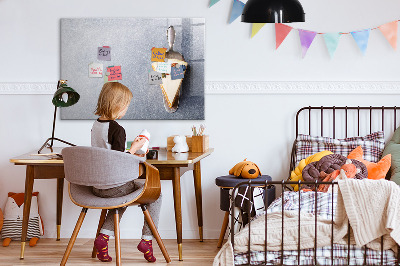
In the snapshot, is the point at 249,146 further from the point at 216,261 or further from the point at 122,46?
the point at 216,261

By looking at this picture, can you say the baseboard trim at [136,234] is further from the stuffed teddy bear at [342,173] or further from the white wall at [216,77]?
the stuffed teddy bear at [342,173]

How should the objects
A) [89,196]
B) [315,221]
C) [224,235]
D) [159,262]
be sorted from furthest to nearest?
[224,235]
[159,262]
[89,196]
[315,221]

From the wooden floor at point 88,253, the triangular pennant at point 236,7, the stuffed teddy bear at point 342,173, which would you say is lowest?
the wooden floor at point 88,253

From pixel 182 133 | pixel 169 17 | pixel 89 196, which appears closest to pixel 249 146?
pixel 182 133

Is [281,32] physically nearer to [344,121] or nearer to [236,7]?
[236,7]

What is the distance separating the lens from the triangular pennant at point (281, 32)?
430cm

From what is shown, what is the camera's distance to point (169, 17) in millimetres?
4363

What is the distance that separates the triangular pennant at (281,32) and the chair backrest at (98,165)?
1.54 meters

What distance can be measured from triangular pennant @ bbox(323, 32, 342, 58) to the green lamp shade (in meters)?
1.77

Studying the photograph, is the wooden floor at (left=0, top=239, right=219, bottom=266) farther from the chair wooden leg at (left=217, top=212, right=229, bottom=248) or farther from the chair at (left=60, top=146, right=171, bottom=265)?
the chair at (left=60, top=146, right=171, bottom=265)

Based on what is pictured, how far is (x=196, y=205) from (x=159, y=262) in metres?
0.73

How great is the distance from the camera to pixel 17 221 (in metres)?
4.30

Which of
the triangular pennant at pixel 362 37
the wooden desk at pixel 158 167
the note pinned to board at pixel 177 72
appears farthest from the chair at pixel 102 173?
the triangular pennant at pixel 362 37

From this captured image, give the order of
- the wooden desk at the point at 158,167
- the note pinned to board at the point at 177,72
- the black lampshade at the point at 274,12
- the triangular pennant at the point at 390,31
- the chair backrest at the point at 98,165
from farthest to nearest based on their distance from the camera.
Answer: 1. the note pinned to board at the point at 177,72
2. the triangular pennant at the point at 390,31
3. the wooden desk at the point at 158,167
4. the chair backrest at the point at 98,165
5. the black lampshade at the point at 274,12
